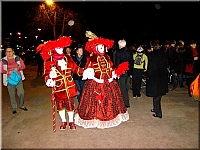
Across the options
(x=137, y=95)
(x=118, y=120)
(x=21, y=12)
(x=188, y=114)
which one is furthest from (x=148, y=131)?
(x=21, y=12)

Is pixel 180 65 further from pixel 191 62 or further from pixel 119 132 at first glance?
pixel 119 132

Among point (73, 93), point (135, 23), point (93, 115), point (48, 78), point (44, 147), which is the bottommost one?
point (44, 147)

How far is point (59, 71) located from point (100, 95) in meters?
1.02

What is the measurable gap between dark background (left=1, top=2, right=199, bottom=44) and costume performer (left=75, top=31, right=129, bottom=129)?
1925 cm

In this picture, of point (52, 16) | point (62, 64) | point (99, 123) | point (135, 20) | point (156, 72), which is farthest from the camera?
point (135, 20)

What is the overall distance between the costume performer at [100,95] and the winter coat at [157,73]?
2.10 feet

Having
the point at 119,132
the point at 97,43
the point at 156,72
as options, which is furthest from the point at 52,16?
the point at 119,132

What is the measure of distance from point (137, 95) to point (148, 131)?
10.7 ft

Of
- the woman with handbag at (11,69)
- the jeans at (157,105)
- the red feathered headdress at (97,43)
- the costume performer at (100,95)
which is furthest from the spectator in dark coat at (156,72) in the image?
the woman with handbag at (11,69)

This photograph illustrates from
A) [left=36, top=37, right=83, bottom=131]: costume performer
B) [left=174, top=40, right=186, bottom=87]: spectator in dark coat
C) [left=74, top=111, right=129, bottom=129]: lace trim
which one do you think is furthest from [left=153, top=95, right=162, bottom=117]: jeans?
[left=174, top=40, right=186, bottom=87]: spectator in dark coat

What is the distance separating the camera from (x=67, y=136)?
4848 millimetres

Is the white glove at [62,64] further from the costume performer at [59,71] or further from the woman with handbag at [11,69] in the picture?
the woman with handbag at [11,69]

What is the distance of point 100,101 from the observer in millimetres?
5230

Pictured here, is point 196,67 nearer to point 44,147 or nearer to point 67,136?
point 67,136
